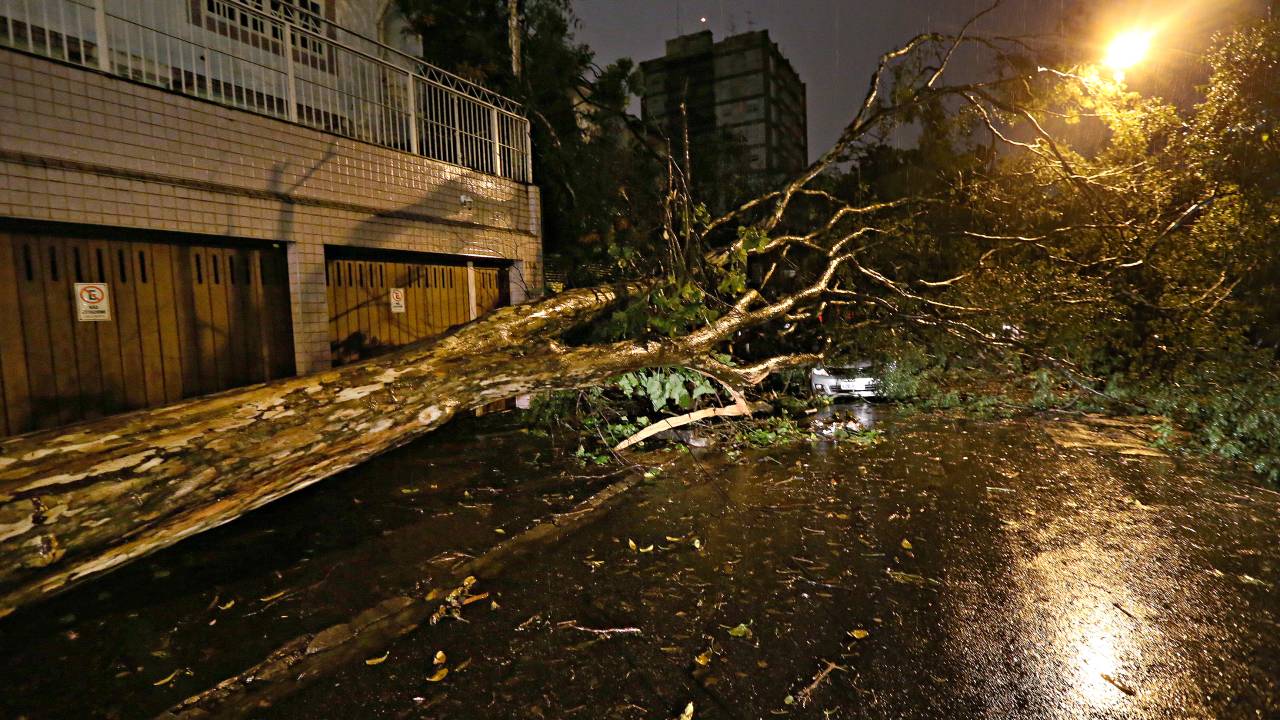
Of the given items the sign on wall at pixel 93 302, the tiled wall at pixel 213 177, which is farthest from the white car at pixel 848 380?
the sign on wall at pixel 93 302

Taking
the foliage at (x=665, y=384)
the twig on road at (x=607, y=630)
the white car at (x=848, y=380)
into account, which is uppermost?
the foliage at (x=665, y=384)

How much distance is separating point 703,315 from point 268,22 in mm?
4902

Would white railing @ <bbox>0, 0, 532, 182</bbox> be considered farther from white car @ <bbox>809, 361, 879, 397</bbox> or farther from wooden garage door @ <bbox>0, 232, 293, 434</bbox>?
white car @ <bbox>809, 361, 879, 397</bbox>

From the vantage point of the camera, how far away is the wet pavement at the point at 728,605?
2.63 meters

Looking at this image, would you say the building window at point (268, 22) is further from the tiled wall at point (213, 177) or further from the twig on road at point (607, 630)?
the twig on road at point (607, 630)

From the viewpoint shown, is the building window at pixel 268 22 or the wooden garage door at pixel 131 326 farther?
the building window at pixel 268 22

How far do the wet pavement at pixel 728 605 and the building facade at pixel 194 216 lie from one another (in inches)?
58.1

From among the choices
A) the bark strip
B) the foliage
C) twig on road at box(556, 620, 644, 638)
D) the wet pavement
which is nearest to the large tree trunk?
the bark strip

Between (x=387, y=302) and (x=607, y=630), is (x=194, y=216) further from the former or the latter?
(x=607, y=630)

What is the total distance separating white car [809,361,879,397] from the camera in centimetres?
1038

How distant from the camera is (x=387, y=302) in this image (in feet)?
21.0

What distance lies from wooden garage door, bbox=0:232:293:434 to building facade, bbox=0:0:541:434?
0.03ft

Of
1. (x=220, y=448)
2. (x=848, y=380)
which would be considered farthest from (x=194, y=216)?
(x=848, y=380)

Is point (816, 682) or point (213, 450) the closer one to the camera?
point (816, 682)
